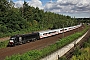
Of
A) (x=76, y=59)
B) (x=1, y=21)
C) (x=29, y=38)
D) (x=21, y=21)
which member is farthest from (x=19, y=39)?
(x=21, y=21)

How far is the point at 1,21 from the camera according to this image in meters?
66.9

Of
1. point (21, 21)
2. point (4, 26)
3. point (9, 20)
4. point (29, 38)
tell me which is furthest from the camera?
point (21, 21)

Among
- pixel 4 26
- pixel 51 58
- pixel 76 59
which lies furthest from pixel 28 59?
pixel 4 26

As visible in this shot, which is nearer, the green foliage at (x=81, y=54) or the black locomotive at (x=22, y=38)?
the green foliage at (x=81, y=54)

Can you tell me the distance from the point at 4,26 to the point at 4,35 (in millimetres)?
5870

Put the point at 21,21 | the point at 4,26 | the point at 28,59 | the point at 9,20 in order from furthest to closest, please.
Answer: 1. the point at 21,21
2. the point at 9,20
3. the point at 4,26
4. the point at 28,59

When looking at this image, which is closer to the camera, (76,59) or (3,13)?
(76,59)

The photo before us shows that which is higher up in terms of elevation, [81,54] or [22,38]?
[22,38]

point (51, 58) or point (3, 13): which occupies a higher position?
point (3, 13)

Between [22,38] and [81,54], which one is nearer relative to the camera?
[81,54]

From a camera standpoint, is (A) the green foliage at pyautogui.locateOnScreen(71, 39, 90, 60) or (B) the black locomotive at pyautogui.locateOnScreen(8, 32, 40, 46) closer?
(A) the green foliage at pyautogui.locateOnScreen(71, 39, 90, 60)

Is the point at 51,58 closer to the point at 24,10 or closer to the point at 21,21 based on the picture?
the point at 21,21

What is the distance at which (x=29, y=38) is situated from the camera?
50.4 m

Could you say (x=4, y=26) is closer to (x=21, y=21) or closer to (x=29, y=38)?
(x=21, y=21)
